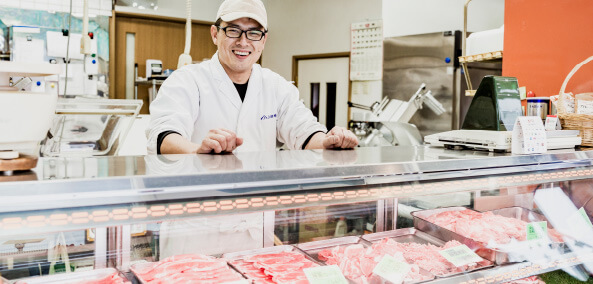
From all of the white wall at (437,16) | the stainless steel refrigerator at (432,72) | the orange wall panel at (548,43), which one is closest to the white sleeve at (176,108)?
the orange wall panel at (548,43)

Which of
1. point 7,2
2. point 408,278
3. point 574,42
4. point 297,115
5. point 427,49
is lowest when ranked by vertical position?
point 408,278

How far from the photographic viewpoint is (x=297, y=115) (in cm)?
252

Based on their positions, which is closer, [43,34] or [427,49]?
[427,49]

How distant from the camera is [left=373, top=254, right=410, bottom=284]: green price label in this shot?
1554 mm

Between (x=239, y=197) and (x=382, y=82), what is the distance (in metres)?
5.40

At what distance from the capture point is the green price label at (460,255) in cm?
170

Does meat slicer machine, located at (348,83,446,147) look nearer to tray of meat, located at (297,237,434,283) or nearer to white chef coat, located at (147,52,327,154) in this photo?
white chef coat, located at (147,52,327,154)

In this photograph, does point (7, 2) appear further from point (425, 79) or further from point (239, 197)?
point (239, 197)

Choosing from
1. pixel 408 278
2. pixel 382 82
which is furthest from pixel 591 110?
pixel 382 82

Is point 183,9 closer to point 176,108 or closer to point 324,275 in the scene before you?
point 176,108

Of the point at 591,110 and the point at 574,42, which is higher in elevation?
the point at 574,42

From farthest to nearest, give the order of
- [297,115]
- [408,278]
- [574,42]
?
1. [574,42]
2. [297,115]
3. [408,278]

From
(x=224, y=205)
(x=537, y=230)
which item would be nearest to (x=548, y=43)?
(x=537, y=230)

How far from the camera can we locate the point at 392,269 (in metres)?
1.59
